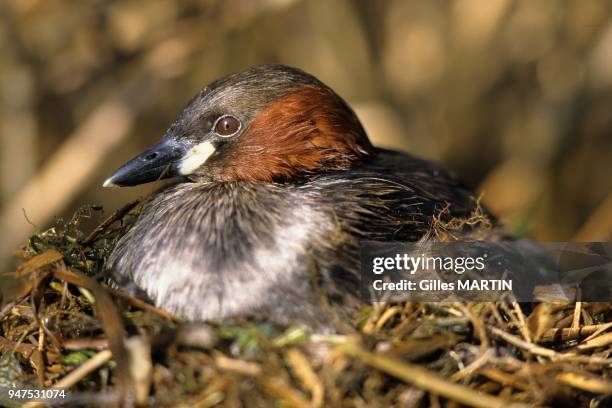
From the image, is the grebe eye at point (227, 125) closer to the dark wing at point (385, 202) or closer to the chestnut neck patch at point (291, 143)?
the chestnut neck patch at point (291, 143)

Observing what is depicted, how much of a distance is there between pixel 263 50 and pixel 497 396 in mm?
4532

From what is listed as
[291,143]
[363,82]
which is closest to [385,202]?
[291,143]

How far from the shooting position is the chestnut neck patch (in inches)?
129

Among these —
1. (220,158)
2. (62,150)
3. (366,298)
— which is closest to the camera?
(366,298)

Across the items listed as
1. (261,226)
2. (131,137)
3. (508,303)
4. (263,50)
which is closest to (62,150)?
(131,137)

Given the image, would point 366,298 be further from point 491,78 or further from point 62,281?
point 491,78

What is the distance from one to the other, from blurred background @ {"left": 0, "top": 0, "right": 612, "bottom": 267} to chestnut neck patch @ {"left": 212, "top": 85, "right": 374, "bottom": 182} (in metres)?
2.46

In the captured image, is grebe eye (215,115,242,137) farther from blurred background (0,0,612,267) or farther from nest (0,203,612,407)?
blurred background (0,0,612,267)

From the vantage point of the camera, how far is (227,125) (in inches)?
131

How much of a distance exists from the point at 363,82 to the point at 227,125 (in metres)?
3.35

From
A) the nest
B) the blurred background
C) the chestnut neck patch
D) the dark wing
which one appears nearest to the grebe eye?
the chestnut neck patch

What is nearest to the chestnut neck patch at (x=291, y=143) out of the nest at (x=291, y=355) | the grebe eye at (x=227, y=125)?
the grebe eye at (x=227, y=125)

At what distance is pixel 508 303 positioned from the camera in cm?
283

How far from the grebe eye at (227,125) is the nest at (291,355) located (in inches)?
30.2
